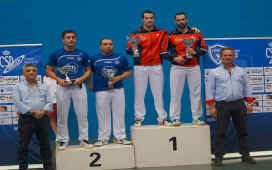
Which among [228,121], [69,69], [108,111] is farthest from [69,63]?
[228,121]

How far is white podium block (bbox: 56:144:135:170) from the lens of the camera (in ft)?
15.5

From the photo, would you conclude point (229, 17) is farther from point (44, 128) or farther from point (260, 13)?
point (44, 128)

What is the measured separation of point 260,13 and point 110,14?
11.0ft

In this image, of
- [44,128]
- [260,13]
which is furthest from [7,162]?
[260,13]

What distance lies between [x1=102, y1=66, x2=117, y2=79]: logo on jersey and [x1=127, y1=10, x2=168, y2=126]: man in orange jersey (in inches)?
16.5

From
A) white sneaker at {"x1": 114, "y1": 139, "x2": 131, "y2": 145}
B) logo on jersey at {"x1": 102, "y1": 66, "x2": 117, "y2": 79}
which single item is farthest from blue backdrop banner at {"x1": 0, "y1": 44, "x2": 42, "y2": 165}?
white sneaker at {"x1": 114, "y1": 139, "x2": 131, "y2": 145}

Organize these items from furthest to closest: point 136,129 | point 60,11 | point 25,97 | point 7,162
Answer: point 60,11, point 7,162, point 136,129, point 25,97

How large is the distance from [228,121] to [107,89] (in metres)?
1.84

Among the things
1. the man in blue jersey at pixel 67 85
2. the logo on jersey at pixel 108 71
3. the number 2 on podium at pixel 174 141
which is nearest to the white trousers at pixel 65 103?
the man in blue jersey at pixel 67 85

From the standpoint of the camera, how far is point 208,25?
741 centimetres

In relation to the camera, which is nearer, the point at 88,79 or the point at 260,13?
the point at 88,79

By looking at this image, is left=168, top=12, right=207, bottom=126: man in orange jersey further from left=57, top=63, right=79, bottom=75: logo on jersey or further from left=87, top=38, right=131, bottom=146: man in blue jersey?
left=57, top=63, right=79, bottom=75: logo on jersey

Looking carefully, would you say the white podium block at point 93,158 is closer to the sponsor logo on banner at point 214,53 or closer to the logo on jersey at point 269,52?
the sponsor logo on banner at point 214,53

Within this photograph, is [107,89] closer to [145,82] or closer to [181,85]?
[145,82]
